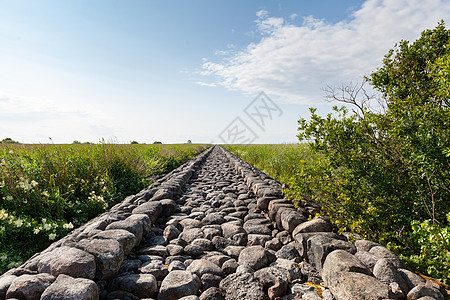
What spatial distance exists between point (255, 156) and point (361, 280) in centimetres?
1279

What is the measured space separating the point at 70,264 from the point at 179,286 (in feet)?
2.75

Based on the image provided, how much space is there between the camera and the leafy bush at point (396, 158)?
230cm

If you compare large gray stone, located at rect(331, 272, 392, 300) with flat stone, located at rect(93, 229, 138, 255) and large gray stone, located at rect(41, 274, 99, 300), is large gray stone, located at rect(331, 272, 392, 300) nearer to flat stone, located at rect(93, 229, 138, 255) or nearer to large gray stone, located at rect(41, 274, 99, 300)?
large gray stone, located at rect(41, 274, 99, 300)

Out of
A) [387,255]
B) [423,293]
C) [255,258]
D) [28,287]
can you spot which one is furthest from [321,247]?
[28,287]

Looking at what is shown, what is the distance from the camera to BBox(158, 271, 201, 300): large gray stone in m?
1.96

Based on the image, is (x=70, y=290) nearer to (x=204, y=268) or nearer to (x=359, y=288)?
(x=204, y=268)

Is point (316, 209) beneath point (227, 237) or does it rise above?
above

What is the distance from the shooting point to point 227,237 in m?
3.13

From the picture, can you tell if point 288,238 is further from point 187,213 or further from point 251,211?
point 187,213

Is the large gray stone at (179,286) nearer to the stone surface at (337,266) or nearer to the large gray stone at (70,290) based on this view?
the large gray stone at (70,290)

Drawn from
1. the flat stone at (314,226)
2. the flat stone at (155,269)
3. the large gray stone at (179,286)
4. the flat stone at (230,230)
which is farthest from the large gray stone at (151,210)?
the flat stone at (314,226)

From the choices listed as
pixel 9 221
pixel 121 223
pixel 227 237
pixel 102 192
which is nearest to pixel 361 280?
pixel 227 237

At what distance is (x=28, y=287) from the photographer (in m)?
1.69

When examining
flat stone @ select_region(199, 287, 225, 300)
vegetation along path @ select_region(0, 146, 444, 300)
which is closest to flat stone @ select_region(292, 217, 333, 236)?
vegetation along path @ select_region(0, 146, 444, 300)
